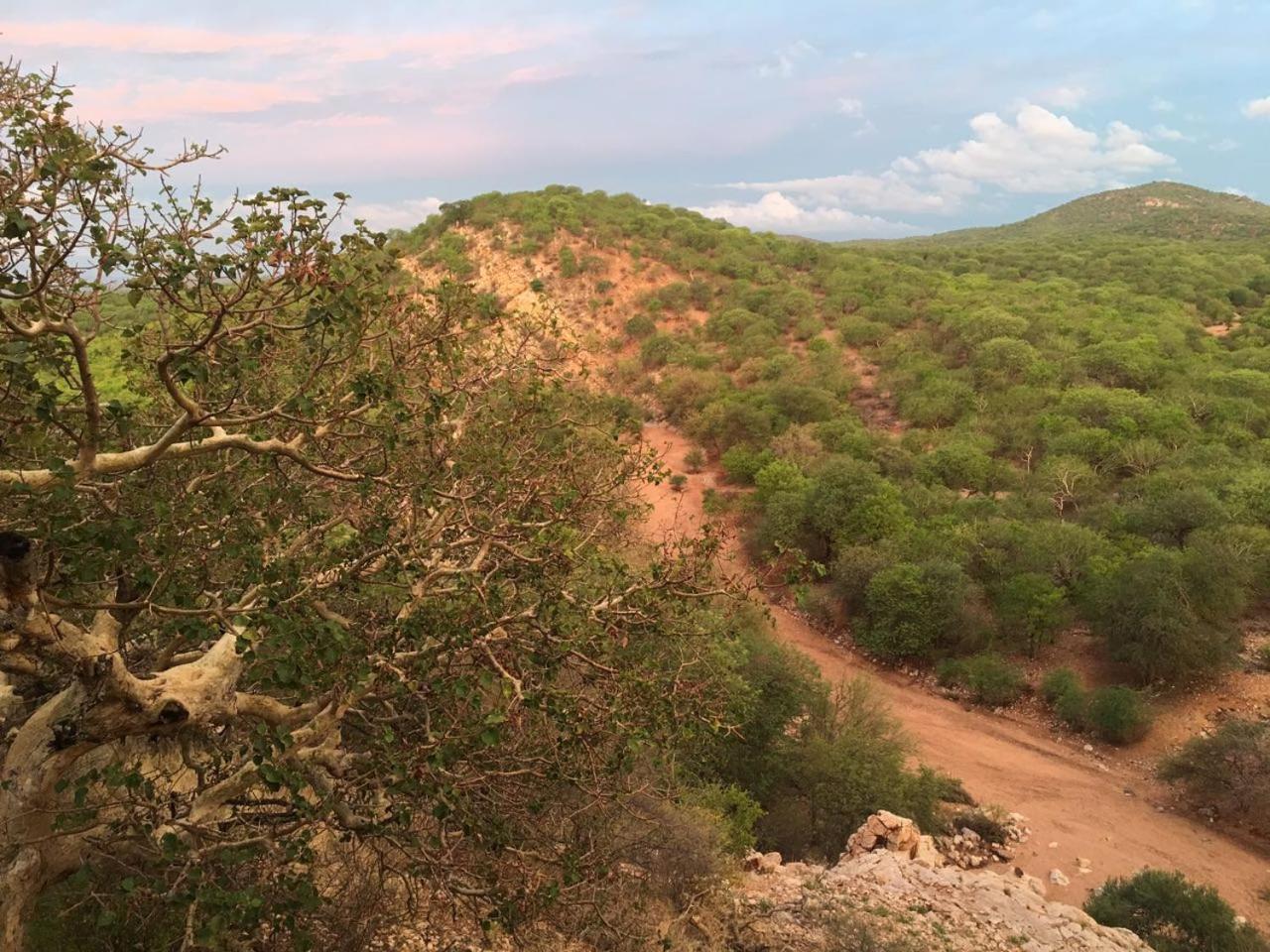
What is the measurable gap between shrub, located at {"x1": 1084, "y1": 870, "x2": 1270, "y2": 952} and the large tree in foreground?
796 centimetres

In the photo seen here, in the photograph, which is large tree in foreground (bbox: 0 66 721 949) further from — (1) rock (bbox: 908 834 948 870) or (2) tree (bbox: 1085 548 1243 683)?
(2) tree (bbox: 1085 548 1243 683)

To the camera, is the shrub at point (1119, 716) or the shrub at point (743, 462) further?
the shrub at point (743, 462)

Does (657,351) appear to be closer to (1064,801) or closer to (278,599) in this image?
(1064,801)

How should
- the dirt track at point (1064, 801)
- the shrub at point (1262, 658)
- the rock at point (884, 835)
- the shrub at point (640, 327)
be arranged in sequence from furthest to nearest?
the shrub at point (640, 327) < the shrub at point (1262, 658) < the dirt track at point (1064, 801) < the rock at point (884, 835)

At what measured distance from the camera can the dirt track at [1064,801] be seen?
1191cm

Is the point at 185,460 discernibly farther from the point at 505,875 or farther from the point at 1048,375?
the point at 1048,375

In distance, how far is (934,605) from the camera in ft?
58.8

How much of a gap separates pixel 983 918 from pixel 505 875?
243 inches

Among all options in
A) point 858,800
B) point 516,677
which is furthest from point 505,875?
point 858,800

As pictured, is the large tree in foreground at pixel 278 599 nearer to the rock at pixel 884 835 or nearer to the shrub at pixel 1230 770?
the rock at pixel 884 835

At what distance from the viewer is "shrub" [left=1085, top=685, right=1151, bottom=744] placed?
15008 millimetres

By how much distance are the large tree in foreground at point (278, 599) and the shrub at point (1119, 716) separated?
12.6 metres

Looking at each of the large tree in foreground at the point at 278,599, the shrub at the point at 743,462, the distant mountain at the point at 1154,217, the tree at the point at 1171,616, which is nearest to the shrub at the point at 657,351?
the shrub at the point at 743,462

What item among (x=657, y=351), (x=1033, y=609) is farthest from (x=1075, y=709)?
(x=657, y=351)
